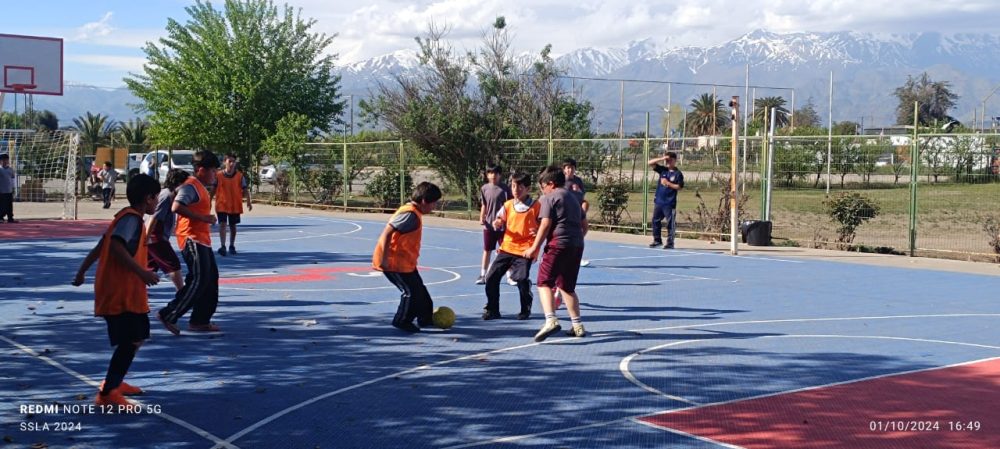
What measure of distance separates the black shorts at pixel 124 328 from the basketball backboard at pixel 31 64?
1029 inches

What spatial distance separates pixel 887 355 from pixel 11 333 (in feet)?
27.6

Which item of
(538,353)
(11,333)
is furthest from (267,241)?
(538,353)

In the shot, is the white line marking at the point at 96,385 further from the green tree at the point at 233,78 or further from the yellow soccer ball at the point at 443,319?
the green tree at the point at 233,78

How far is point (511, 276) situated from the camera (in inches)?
459

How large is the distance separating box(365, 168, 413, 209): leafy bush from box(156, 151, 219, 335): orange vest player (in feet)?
67.5

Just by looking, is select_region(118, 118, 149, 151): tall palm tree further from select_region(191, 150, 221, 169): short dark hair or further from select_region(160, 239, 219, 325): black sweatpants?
select_region(160, 239, 219, 325): black sweatpants

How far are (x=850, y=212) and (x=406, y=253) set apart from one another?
1273 centimetres

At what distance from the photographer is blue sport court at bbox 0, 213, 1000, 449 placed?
283 inches

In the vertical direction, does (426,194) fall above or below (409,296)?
above

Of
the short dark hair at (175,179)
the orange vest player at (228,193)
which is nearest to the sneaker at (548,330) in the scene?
the short dark hair at (175,179)

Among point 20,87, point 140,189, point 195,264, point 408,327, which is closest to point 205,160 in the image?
point 195,264

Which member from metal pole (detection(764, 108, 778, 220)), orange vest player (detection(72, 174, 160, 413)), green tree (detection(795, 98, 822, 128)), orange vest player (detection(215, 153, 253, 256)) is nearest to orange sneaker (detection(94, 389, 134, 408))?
orange vest player (detection(72, 174, 160, 413))

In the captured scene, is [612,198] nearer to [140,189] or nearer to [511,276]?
[511,276]

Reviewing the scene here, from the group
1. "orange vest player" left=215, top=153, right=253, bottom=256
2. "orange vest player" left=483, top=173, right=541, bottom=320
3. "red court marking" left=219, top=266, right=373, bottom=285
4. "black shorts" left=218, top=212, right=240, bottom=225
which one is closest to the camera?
"orange vest player" left=483, top=173, right=541, bottom=320
